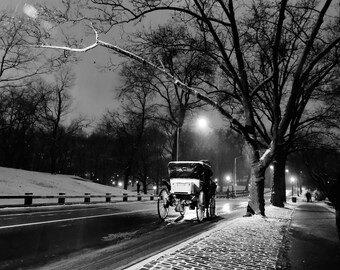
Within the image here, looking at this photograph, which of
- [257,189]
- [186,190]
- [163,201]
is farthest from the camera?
[257,189]

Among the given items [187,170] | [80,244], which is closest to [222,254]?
[80,244]

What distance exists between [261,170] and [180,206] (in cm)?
441

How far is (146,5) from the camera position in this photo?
45.0ft

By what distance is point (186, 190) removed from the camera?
581 inches

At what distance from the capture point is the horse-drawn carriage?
14.4m

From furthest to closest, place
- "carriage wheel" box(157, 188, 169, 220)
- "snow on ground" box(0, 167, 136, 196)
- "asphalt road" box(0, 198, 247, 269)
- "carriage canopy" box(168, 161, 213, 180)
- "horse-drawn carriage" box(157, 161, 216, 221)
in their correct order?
"snow on ground" box(0, 167, 136, 196) < "carriage canopy" box(168, 161, 213, 180) < "horse-drawn carriage" box(157, 161, 216, 221) < "carriage wheel" box(157, 188, 169, 220) < "asphalt road" box(0, 198, 247, 269)

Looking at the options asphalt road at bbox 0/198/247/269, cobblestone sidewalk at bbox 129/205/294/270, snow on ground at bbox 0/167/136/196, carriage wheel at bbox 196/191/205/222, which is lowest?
asphalt road at bbox 0/198/247/269

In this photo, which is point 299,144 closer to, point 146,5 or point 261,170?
point 261,170

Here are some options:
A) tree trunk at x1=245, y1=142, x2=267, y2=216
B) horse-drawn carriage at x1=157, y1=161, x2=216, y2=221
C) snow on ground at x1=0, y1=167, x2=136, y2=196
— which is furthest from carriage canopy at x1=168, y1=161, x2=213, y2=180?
snow on ground at x1=0, y1=167, x2=136, y2=196

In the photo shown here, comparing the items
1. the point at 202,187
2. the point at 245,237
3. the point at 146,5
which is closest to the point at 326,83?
the point at 202,187

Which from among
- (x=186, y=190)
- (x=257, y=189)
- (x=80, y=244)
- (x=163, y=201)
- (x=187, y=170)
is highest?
(x=187, y=170)

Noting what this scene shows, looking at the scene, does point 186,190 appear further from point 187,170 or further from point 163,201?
point 163,201

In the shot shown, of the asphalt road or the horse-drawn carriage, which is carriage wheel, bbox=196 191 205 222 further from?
the asphalt road

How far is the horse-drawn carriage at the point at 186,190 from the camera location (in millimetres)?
14448
